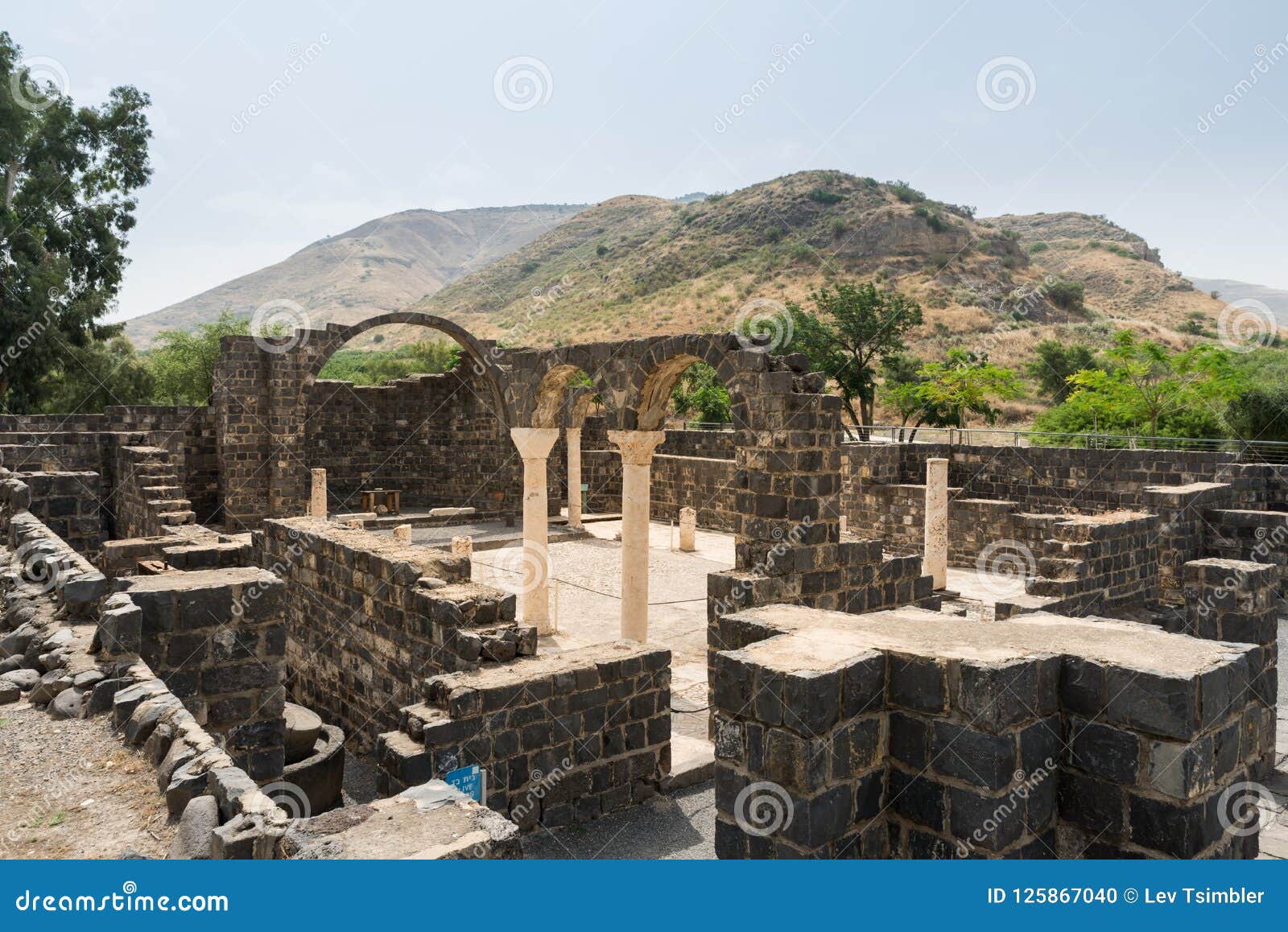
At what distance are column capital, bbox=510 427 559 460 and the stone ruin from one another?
40mm

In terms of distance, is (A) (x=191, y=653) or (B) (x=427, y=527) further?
(B) (x=427, y=527)

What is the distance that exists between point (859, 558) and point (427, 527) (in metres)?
14.4

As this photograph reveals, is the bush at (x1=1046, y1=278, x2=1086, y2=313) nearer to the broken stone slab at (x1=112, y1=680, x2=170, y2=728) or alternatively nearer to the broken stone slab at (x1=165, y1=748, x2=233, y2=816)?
the broken stone slab at (x1=112, y1=680, x2=170, y2=728)

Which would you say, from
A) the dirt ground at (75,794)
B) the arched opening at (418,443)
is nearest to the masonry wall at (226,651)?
the dirt ground at (75,794)

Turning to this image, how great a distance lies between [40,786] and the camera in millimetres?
3562

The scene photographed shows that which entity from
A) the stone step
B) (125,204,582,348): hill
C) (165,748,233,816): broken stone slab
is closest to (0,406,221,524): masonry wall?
the stone step

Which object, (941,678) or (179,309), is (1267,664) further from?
(179,309)

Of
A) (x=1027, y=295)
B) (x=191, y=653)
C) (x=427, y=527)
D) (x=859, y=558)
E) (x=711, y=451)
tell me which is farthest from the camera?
(x=1027, y=295)

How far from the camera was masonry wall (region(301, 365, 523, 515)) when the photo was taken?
23.6 meters

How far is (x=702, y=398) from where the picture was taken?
34.6 m

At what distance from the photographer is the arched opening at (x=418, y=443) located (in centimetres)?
2339

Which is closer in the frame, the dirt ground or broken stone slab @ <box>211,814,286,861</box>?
broken stone slab @ <box>211,814,286,861</box>

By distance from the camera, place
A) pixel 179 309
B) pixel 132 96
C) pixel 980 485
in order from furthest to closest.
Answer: pixel 179 309 < pixel 132 96 < pixel 980 485

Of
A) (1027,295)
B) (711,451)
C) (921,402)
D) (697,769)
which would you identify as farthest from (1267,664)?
(1027,295)
